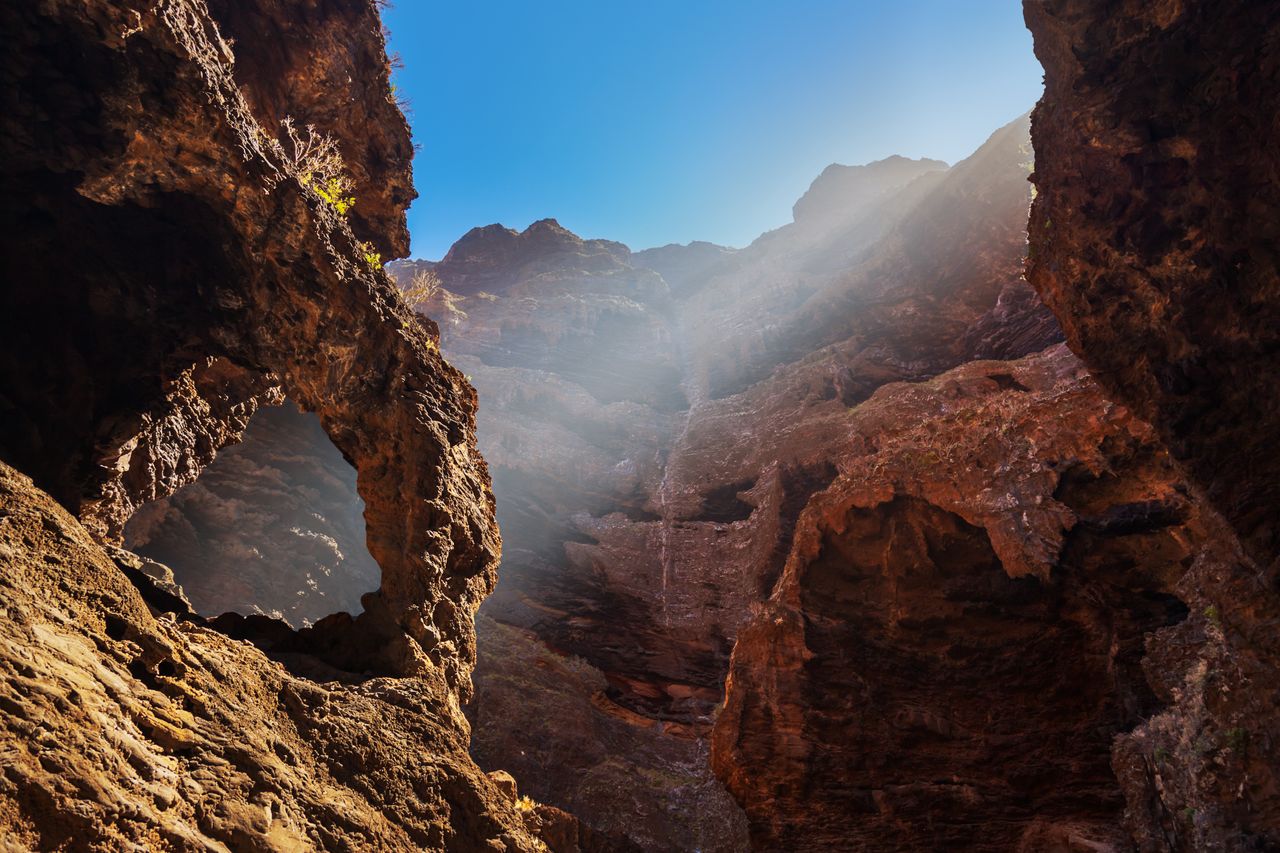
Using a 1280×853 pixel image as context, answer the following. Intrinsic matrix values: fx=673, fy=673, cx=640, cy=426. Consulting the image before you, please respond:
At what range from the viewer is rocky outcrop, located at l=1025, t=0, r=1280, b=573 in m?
5.56

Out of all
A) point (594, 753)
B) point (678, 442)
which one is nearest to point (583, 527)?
point (678, 442)

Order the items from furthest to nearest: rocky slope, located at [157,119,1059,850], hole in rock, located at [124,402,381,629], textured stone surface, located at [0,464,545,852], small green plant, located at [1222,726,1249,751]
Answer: rocky slope, located at [157,119,1059,850]
hole in rock, located at [124,402,381,629]
small green plant, located at [1222,726,1249,751]
textured stone surface, located at [0,464,545,852]

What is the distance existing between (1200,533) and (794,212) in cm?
5031

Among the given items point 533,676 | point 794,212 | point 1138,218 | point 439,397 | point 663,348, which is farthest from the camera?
point 794,212

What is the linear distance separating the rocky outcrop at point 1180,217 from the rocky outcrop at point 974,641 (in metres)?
5.63

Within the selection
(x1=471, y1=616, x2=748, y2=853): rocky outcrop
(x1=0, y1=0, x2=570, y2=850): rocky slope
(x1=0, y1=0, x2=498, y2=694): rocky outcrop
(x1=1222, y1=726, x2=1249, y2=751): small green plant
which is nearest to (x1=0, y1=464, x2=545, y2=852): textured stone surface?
(x1=0, y1=0, x2=570, y2=850): rocky slope

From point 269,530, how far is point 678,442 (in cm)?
1683

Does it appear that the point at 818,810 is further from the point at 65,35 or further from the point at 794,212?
the point at 794,212

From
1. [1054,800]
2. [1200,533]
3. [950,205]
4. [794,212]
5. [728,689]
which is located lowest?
[1054,800]

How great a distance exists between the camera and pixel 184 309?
7539 millimetres

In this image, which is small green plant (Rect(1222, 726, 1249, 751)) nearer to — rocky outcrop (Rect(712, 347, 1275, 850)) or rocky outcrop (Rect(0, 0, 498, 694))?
rocky outcrop (Rect(712, 347, 1275, 850))

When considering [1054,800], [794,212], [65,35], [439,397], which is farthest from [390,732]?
[794,212]

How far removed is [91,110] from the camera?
6.16 meters

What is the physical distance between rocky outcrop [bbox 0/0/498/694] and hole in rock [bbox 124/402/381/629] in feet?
28.6
